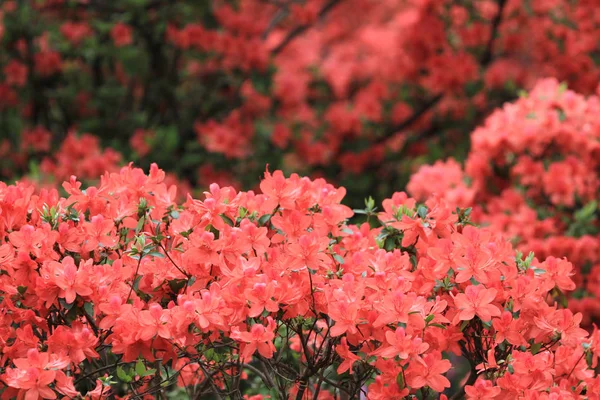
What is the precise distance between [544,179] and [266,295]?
2.10 meters

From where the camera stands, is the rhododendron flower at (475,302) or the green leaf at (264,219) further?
the green leaf at (264,219)

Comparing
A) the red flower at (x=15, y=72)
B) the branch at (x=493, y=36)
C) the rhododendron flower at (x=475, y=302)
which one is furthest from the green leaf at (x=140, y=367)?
the branch at (x=493, y=36)

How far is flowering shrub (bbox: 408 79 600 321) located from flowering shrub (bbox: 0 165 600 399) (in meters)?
1.39

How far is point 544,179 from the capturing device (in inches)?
137

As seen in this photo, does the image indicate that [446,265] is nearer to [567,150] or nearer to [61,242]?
[61,242]

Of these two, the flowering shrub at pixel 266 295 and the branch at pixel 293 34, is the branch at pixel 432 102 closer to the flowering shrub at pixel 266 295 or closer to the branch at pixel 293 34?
the branch at pixel 293 34

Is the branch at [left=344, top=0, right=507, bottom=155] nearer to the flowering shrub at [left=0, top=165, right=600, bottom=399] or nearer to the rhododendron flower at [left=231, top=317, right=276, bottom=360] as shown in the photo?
the flowering shrub at [left=0, top=165, right=600, bottom=399]

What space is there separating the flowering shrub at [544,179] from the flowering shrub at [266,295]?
4.57ft

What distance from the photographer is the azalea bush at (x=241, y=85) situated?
512 centimetres

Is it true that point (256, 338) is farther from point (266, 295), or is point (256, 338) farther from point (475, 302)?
point (475, 302)

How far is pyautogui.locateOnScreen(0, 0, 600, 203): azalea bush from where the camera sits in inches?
202

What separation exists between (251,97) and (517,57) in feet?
6.79

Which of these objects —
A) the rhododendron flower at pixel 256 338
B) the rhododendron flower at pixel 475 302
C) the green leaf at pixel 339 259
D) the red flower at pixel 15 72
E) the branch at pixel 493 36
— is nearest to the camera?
the rhododendron flower at pixel 256 338

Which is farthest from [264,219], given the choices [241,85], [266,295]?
[241,85]
